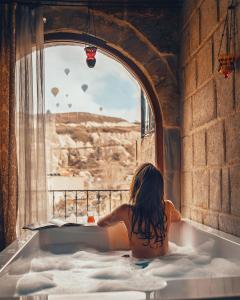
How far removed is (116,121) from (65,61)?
4869mm

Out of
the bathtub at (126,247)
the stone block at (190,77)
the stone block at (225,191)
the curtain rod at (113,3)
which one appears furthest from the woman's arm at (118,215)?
the curtain rod at (113,3)

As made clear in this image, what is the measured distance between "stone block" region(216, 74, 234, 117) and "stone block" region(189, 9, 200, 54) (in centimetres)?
60

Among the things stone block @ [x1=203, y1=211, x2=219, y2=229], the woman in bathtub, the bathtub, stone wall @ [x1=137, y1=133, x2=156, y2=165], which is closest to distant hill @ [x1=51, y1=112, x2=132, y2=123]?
stone wall @ [x1=137, y1=133, x2=156, y2=165]

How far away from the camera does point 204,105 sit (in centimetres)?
281

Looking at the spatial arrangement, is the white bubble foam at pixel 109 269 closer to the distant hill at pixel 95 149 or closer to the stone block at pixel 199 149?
the stone block at pixel 199 149

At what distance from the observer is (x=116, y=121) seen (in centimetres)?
2256

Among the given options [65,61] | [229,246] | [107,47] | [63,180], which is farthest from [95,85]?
[229,246]

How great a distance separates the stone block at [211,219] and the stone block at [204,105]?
2.03 ft

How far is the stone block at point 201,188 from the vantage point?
9.18ft

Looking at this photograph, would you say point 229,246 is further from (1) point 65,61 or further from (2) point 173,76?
(1) point 65,61

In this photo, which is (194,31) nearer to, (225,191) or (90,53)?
(90,53)

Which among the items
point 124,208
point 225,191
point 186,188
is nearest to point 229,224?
point 225,191

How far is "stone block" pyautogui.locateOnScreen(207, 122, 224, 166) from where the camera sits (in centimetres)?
247

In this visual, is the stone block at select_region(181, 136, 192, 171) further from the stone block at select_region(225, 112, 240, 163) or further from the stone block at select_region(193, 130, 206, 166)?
the stone block at select_region(225, 112, 240, 163)
